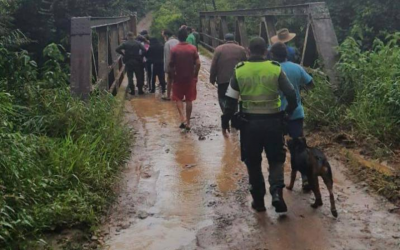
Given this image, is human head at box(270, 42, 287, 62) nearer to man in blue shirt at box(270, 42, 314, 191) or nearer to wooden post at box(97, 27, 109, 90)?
man in blue shirt at box(270, 42, 314, 191)

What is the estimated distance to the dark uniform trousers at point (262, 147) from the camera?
509 centimetres

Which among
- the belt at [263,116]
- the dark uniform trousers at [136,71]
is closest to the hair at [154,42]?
the dark uniform trousers at [136,71]

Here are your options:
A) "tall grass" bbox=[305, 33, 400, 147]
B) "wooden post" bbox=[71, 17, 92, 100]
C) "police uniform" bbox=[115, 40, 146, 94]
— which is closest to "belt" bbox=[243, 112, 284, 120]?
"tall grass" bbox=[305, 33, 400, 147]

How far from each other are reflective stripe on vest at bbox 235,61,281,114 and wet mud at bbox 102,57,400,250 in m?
1.05

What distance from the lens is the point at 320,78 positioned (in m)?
8.82

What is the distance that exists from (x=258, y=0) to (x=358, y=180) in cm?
1627

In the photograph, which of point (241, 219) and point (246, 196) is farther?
point (246, 196)

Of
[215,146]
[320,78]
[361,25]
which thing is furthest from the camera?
[361,25]

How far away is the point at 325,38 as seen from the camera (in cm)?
888

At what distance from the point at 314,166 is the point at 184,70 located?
13.6 feet

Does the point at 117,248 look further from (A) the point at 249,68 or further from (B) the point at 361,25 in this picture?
(B) the point at 361,25

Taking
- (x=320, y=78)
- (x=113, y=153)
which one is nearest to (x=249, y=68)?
(x=113, y=153)

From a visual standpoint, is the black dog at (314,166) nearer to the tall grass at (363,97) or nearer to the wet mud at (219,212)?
the wet mud at (219,212)

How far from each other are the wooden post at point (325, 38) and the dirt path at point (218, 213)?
1987mm
